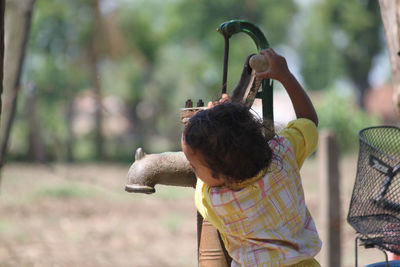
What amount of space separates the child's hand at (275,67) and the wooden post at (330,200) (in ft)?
8.79

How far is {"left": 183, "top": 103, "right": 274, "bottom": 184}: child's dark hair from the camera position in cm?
135

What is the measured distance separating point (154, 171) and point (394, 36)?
126cm

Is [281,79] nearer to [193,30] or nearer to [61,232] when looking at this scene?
[61,232]

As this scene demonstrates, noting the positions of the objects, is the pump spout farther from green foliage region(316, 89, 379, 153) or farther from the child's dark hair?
green foliage region(316, 89, 379, 153)

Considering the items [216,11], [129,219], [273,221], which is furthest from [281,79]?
[216,11]

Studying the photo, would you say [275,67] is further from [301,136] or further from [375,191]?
[375,191]

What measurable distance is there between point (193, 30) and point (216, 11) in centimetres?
206

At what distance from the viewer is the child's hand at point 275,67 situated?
4.92 ft

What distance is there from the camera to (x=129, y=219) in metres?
7.30

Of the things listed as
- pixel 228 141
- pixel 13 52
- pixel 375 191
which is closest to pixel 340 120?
pixel 13 52

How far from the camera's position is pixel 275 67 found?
1508 mm

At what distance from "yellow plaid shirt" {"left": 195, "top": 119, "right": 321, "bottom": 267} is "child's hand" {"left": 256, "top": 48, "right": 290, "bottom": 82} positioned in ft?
0.58

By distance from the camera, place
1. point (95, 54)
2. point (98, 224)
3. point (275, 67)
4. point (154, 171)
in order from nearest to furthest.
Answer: point (275, 67) < point (154, 171) < point (98, 224) < point (95, 54)

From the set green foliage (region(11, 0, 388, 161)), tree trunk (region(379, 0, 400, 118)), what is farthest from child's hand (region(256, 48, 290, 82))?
green foliage (region(11, 0, 388, 161))
